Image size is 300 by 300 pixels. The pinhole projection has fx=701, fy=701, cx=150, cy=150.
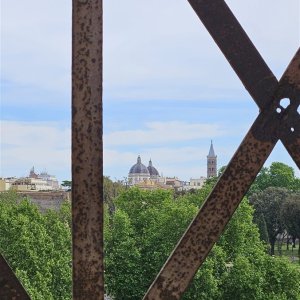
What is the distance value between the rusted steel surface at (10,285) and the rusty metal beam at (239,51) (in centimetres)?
97

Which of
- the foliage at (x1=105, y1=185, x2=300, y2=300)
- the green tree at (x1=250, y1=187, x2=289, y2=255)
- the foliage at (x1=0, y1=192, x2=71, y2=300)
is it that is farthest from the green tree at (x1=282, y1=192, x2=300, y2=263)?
the foliage at (x1=0, y1=192, x2=71, y2=300)

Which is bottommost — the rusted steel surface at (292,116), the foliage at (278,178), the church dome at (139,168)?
the rusted steel surface at (292,116)

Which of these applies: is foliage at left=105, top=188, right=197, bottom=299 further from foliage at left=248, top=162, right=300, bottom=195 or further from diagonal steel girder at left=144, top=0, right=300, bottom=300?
foliage at left=248, top=162, right=300, bottom=195

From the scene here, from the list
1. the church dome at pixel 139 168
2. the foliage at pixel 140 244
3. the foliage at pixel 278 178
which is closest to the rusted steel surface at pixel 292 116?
the foliage at pixel 140 244

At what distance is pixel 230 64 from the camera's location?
2355 millimetres

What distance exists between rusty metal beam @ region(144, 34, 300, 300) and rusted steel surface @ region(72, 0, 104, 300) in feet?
0.73

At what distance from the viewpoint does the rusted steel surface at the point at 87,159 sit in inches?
87.8

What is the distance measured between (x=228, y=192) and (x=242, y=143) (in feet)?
0.55

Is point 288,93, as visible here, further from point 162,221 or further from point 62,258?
point 162,221

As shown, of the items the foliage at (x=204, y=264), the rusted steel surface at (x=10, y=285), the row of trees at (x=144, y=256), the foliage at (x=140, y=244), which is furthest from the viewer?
the foliage at (x=140, y=244)

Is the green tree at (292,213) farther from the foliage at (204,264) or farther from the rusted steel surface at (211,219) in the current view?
the rusted steel surface at (211,219)

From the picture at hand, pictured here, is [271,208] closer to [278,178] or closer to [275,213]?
[275,213]

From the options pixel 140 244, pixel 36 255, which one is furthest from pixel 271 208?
pixel 36 255

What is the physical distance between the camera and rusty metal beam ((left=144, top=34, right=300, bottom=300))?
89.5 inches
